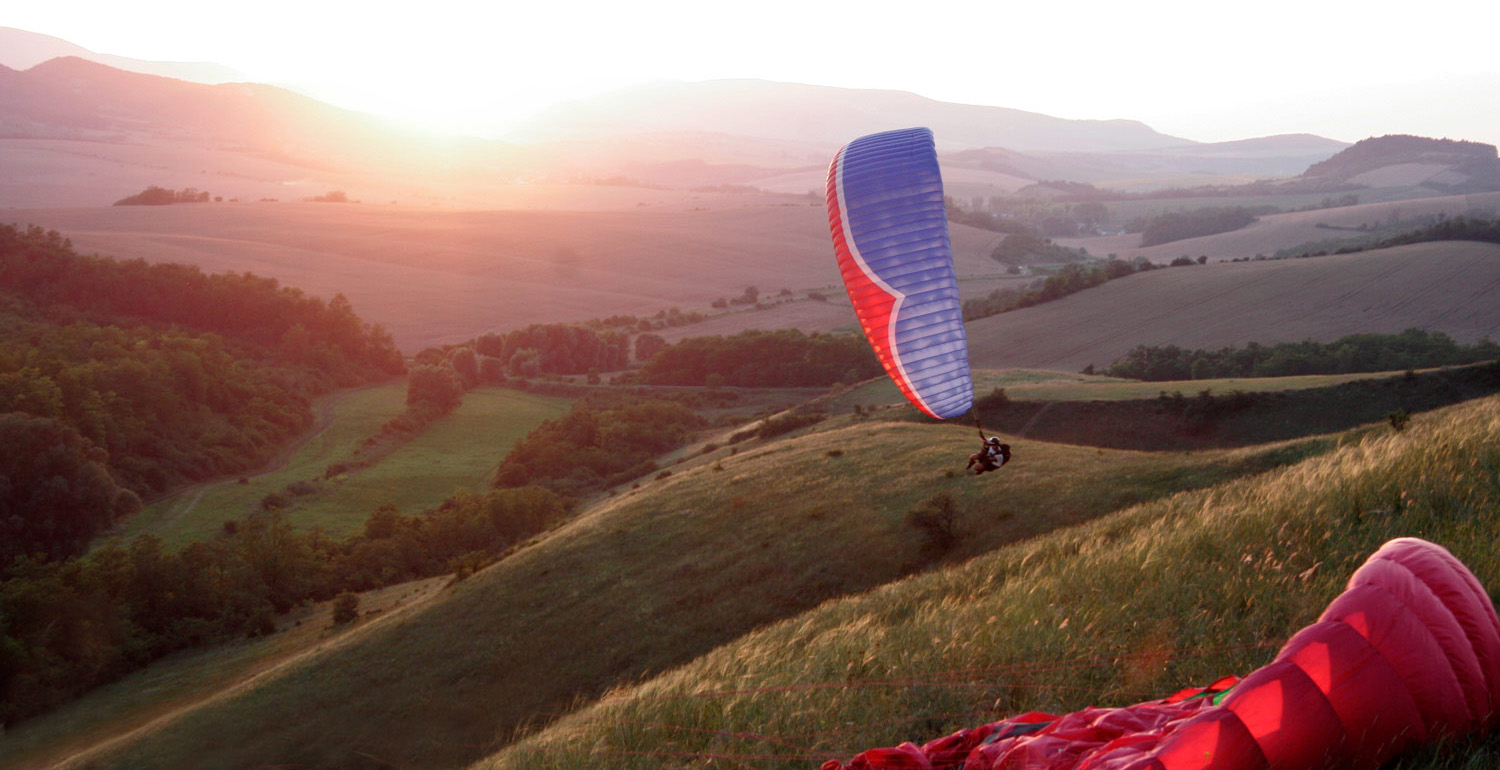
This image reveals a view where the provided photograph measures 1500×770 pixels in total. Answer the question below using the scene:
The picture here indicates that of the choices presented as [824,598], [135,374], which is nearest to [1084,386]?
[824,598]

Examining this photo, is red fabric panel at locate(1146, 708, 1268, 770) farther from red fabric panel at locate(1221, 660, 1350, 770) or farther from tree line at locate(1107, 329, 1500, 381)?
tree line at locate(1107, 329, 1500, 381)

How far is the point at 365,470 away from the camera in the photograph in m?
65.4

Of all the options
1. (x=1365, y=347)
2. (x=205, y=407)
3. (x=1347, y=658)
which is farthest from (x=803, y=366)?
(x=1347, y=658)

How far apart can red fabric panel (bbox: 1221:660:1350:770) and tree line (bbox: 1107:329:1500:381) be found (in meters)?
53.8

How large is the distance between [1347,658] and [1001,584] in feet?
22.5

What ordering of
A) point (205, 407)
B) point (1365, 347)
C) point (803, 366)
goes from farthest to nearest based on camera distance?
point (803, 366) < point (205, 407) < point (1365, 347)

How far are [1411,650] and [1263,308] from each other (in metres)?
→ 83.4

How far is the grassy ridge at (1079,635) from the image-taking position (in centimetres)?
661

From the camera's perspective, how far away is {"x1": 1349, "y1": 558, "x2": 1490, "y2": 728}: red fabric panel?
3809 mm

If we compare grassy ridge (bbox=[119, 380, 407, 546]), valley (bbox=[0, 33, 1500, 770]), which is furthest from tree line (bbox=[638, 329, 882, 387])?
grassy ridge (bbox=[119, 380, 407, 546])

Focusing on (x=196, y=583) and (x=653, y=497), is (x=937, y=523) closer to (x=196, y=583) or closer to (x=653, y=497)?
(x=653, y=497)

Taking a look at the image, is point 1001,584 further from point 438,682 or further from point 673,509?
Answer: point 673,509

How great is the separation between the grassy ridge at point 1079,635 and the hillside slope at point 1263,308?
64770mm

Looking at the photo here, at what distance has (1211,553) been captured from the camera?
27.5 feet
